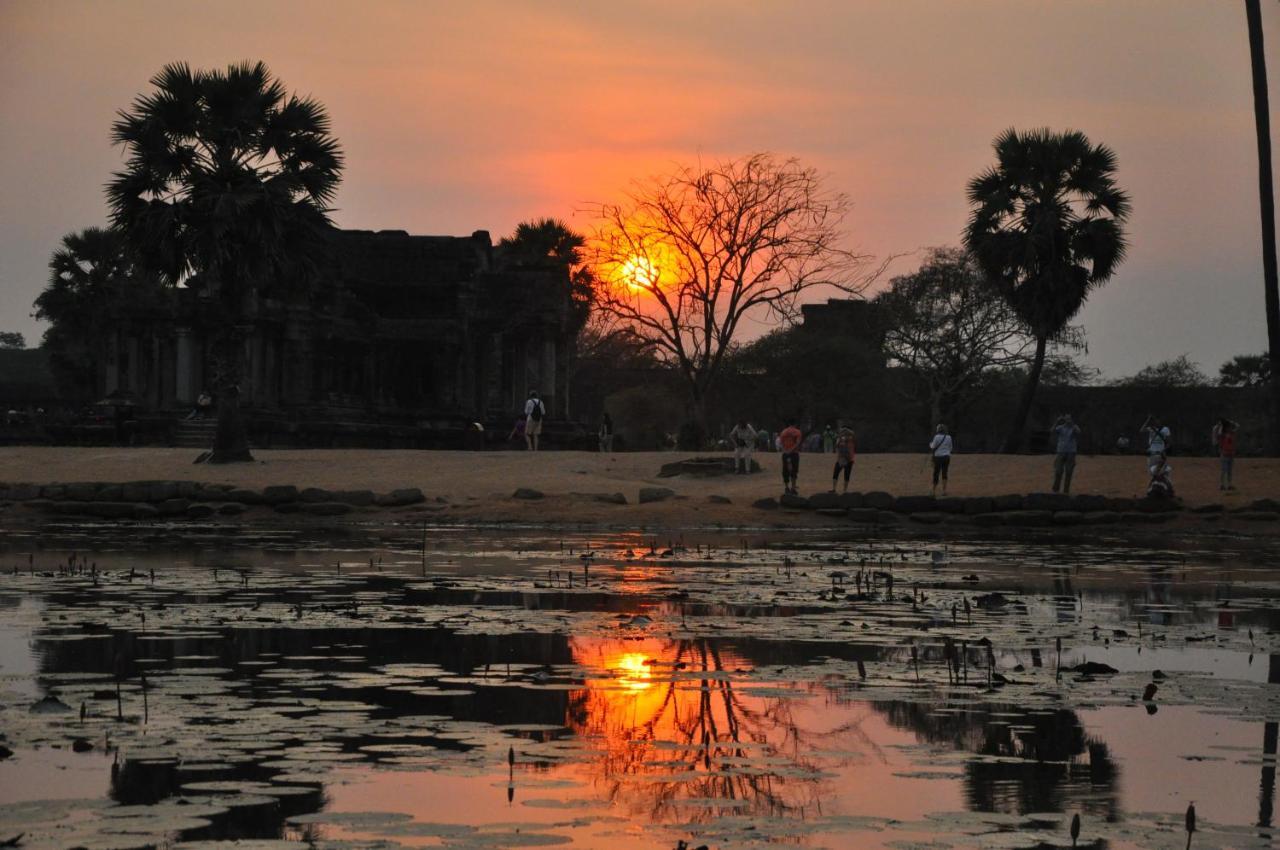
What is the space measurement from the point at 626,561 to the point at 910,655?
931 centimetres

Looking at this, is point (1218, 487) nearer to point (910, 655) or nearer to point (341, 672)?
point (910, 655)

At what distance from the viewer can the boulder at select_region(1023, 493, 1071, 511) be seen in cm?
3247

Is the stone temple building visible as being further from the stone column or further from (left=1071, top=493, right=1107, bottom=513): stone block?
(left=1071, top=493, right=1107, bottom=513): stone block

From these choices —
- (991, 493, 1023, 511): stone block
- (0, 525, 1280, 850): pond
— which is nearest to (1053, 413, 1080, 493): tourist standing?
(991, 493, 1023, 511): stone block

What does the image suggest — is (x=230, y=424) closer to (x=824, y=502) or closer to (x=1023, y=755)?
(x=824, y=502)

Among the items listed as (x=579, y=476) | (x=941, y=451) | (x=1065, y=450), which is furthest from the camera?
(x=579, y=476)

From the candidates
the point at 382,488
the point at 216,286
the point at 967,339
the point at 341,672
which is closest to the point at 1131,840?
the point at 341,672

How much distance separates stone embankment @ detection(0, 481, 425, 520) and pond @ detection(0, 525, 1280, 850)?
51.4 ft

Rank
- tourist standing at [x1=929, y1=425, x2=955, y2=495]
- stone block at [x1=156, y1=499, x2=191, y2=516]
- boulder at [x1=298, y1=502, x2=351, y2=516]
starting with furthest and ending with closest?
tourist standing at [x1=929, y1=425, x2=955, y2=495] → boulder at [x1=298, y1=502, x2=351, y2=516] → stone block at [x1=156, y1=499, x2=191, y2=516]

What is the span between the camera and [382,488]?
36406mm

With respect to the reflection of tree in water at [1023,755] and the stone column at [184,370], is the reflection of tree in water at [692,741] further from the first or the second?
the stone column at [184,370]

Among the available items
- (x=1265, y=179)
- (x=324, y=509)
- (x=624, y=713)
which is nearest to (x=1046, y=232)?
(x=1265, y=179)

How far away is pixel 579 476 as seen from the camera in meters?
38.6

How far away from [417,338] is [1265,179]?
97.3 feet
